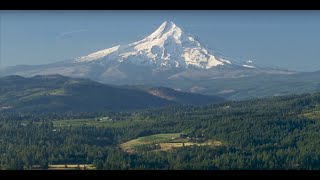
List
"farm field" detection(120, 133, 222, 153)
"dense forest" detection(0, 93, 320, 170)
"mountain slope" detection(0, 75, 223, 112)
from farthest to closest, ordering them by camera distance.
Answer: "mountain slope" detection(0, 75, 223, 112)
"farm field" detection(120, 133, 222, 153)
"dense forest" detection(0, 93, 320, 170)

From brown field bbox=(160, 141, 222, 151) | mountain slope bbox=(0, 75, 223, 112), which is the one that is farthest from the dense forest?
mountain slope bbox=(0, 75, 223, 112)

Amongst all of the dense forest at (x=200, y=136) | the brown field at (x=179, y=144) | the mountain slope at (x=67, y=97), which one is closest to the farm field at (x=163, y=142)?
the brown field at (x=179, y=144)

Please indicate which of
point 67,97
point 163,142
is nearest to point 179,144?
point 163,142

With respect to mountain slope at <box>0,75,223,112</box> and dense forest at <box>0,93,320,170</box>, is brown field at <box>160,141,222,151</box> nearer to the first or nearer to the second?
dense forest at <box>0,93,320,170</box>

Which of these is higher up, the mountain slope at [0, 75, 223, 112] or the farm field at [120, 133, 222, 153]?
the farm field at [120, 133, 222, 153]

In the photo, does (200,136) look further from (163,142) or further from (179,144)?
(179,144)

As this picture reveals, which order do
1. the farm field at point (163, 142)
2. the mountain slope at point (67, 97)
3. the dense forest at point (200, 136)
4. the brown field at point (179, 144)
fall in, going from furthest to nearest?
the mountain slope at point (67, 97) < the farm field at point (163, 142) < the brown field at point (179, 144) < the dense forest at point (200, 136)

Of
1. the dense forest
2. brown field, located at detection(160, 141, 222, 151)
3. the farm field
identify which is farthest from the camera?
the farm field

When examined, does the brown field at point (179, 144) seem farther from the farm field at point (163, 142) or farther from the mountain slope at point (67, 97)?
the mountain slope at point (67, 97)
